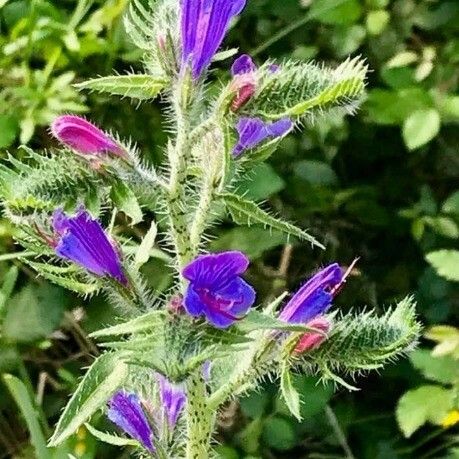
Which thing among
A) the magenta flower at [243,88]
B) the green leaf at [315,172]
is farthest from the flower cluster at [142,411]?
the green leaf at [315,172]

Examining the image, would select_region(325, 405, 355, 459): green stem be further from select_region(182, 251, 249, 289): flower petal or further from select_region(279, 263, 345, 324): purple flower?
select_region(182, 251, 249, 289): flower petal

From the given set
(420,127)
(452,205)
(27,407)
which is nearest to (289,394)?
(27,407)

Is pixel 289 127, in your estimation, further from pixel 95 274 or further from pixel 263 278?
pixel 263 278

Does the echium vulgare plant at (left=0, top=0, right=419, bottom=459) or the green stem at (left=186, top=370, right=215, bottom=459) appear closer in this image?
the echium vulgare plant at (left=0, top=0, right=419, bottom=459)

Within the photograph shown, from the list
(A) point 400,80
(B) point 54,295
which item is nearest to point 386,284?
(A) point 400,80

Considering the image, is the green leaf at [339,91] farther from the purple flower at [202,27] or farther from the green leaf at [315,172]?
the green leaf at [315,172]

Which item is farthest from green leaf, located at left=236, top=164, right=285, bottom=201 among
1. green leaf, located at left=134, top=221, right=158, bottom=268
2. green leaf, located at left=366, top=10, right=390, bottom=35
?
green leaf, located at left=134, top=221, right=158, bottom=268
